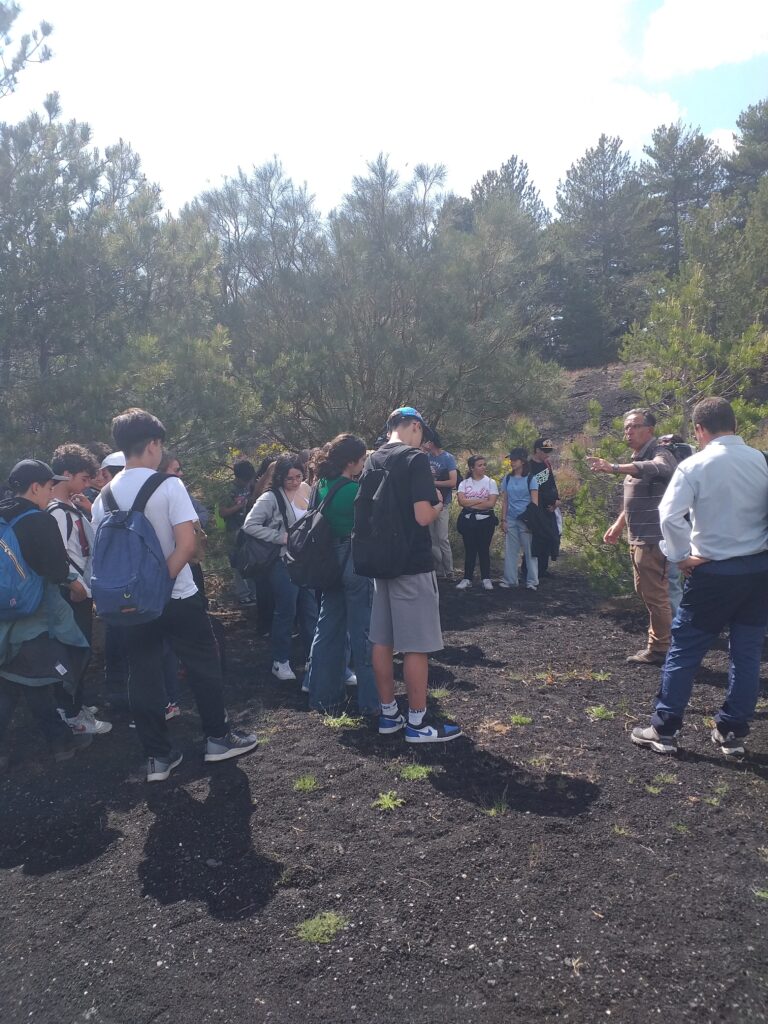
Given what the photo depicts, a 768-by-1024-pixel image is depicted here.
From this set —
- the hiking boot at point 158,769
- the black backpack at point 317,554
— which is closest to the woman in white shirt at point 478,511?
the black backpack at point 317,554

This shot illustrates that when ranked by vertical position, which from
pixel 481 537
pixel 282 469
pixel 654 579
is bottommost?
pixel 481 537

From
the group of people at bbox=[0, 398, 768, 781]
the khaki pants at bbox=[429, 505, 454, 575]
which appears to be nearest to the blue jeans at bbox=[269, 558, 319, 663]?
the group of people at bbox=[0, 398, 768, 781]

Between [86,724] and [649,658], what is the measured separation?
4202mm

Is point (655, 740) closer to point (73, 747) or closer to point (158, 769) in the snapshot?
point (158, 769)

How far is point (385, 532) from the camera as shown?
14.0ft

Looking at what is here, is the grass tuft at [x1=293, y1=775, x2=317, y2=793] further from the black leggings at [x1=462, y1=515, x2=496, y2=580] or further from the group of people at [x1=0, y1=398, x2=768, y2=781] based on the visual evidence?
the black leggings at [x1=462, y1=515, x2=496, y2=580]

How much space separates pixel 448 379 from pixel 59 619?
8796mm

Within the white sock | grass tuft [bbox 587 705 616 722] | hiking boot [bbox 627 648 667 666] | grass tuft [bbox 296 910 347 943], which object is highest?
the white sock

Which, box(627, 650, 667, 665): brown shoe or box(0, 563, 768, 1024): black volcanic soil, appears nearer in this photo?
box(0, 563, 768, 1024): black volcanic soil

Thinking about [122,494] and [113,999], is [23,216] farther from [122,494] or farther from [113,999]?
[113,999]

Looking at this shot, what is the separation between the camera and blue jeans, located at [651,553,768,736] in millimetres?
3977

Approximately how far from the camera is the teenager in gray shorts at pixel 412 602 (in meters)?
4.29

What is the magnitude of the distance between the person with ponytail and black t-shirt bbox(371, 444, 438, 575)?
1.95 ft

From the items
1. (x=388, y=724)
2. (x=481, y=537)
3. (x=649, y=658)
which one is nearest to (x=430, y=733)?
(x=388, y=724)
